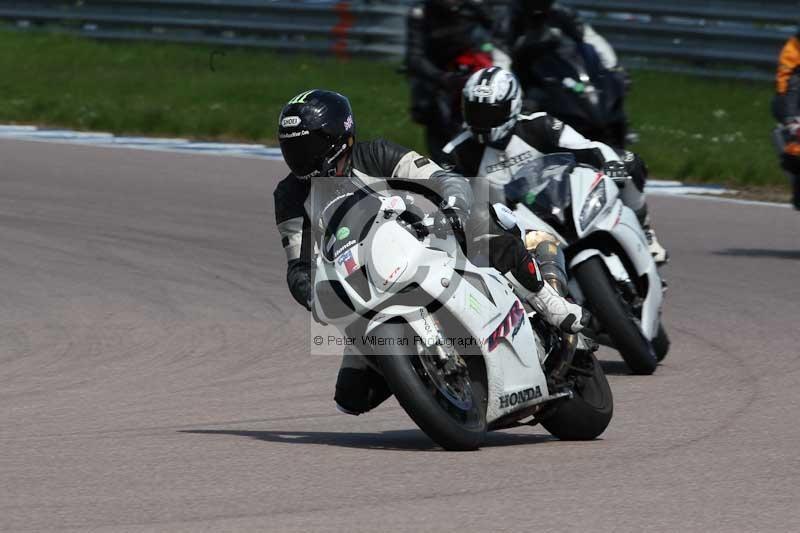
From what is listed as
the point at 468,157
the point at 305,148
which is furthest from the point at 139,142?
the point at 305,148

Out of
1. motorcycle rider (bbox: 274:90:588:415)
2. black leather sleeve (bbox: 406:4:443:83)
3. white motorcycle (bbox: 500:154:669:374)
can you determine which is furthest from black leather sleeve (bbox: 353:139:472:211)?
black leather sleeve (bbox: 406:4:443:83)

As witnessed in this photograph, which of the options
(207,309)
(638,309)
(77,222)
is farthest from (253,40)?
(638,309)

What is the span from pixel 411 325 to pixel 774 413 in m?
1.92

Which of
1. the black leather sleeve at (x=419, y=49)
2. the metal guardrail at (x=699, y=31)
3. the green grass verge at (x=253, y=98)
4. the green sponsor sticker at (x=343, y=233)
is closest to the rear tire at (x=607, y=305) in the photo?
the green sponsor sticker at (x=343, y=233)

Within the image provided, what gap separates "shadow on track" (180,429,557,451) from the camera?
19.8 feet

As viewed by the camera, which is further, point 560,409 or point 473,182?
point 473,182

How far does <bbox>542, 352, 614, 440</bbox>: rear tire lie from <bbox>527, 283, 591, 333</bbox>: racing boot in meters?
0.23

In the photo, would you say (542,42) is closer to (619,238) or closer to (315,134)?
(619,238)

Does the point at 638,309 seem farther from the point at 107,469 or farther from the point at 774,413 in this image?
the point at 107,469

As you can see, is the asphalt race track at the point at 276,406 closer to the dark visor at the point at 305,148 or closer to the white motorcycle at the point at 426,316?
the white motorcycle at the point at 426,316

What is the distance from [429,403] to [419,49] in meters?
6.81

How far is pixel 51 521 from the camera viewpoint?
15.3 feet

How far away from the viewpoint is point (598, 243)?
25.0 ft

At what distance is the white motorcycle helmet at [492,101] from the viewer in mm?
7645
